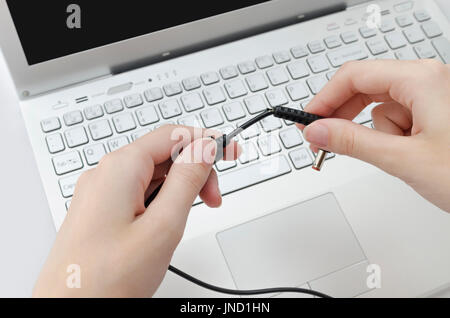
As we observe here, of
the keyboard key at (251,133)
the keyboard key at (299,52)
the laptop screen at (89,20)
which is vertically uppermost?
the laptop screen at (89,20)

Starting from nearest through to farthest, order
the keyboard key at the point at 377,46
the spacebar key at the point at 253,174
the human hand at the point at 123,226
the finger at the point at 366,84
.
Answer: the human hand at the point at 123,226
the finger at the point at 366,84
the spacebar key at the point at 253,174
the keyboard key at the point at 377,46

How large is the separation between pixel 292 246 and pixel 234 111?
0.20 metres

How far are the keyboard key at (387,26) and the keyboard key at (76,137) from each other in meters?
0.48

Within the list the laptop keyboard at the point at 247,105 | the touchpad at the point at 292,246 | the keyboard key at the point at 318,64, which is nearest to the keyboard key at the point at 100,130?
the laptop keyboard at the point at 247,105

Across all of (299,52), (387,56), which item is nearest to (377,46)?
Result: (387,56)

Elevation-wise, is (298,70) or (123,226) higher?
(298,70)

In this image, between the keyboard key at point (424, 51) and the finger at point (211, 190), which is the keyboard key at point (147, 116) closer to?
the finger at point (211, 190)

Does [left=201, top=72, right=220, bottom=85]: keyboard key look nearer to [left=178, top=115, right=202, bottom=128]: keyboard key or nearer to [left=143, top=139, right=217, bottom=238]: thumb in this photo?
[left=178, top=115, right=202, bottom=128]: keyboard key

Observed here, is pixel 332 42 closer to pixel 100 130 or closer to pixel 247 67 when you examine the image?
pixel 247 67

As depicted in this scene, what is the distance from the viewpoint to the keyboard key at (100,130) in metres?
0.59

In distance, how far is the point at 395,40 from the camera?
0.68 meters

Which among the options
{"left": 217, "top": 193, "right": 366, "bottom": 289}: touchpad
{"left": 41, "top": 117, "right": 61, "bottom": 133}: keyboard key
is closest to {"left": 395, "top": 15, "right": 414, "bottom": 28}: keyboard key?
{"left": 217, "top": 193, "right": 366, "bottom": 289}: touchpad

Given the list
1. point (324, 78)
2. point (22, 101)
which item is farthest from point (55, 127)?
point (324, 78)

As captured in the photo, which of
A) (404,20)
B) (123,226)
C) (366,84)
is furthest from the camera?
(404,20)
